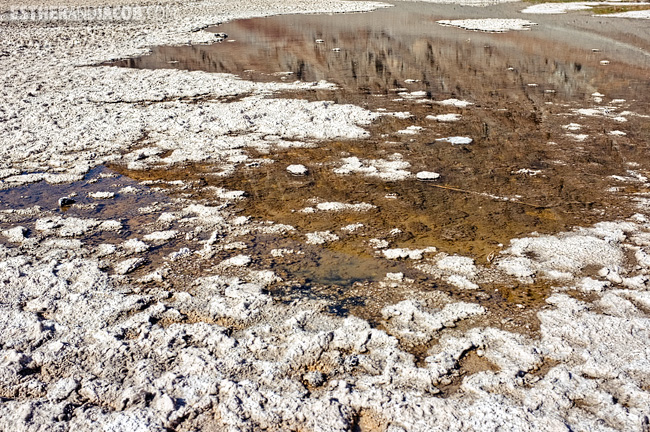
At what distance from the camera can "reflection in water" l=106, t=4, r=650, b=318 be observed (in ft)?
12.8

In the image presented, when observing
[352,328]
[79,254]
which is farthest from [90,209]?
[352,328]

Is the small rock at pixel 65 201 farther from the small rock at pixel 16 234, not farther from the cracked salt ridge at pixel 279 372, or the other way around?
the cracked salt ridge at pixel 279 372

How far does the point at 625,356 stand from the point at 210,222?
2.63m

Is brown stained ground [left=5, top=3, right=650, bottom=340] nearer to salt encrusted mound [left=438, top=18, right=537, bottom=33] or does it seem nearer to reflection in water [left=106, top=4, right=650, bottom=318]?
reflection in water [left=106, top=4, right=650, bottom=318]

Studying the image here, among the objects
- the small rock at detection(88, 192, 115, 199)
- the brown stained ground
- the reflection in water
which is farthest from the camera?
the small rock at detection(88, 192, 115, 199)

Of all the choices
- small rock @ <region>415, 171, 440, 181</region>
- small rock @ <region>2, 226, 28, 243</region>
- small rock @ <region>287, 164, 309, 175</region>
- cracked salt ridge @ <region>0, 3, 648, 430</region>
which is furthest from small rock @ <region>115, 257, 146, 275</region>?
small rock @ <region>415, 171, 440, 181</region>

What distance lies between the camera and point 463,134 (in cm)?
573

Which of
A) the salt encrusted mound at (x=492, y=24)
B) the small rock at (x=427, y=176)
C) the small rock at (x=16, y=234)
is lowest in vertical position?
the small rock at (x=16, y=234)

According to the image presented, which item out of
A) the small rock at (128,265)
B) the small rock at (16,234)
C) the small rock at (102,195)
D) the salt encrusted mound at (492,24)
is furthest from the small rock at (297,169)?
the salt encrusted mound at (492,24)

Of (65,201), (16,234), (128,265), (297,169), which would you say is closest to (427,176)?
(297,169)

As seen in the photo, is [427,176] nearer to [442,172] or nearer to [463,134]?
[442,172]

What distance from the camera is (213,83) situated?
828cm

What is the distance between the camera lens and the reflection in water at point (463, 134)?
153 inches

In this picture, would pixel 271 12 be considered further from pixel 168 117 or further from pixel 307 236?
pixel 307 236
